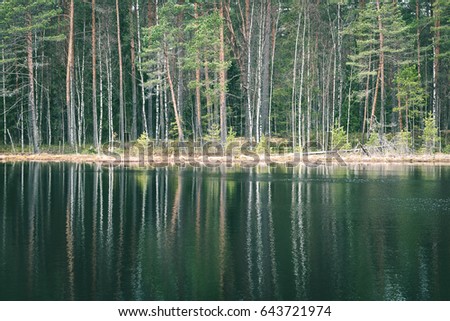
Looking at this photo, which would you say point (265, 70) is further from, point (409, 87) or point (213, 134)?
point (409, 87)

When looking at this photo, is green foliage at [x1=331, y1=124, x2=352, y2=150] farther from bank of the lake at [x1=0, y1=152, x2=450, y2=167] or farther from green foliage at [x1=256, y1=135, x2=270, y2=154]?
green foliage at [x1=256, y1=135, x2=270, y2=154]

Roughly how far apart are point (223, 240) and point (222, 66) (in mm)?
31514

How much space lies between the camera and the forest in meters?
51.1

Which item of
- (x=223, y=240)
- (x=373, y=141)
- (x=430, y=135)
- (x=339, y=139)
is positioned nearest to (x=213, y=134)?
(x=339, y=139)

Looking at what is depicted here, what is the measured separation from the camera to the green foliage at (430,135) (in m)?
50.5

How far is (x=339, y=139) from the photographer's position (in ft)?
166

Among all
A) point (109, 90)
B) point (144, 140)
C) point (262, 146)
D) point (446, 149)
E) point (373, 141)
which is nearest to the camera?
point (262, 146)

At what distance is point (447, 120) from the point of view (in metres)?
66.1

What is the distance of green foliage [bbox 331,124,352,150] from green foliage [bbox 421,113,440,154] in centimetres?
605

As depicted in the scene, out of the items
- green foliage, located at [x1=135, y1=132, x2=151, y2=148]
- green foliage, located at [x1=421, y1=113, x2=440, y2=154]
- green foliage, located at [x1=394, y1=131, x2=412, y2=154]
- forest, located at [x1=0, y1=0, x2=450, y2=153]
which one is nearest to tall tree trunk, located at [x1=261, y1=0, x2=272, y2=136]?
forest, located at [x1=0, y1=0, x2=450, y2=153]
